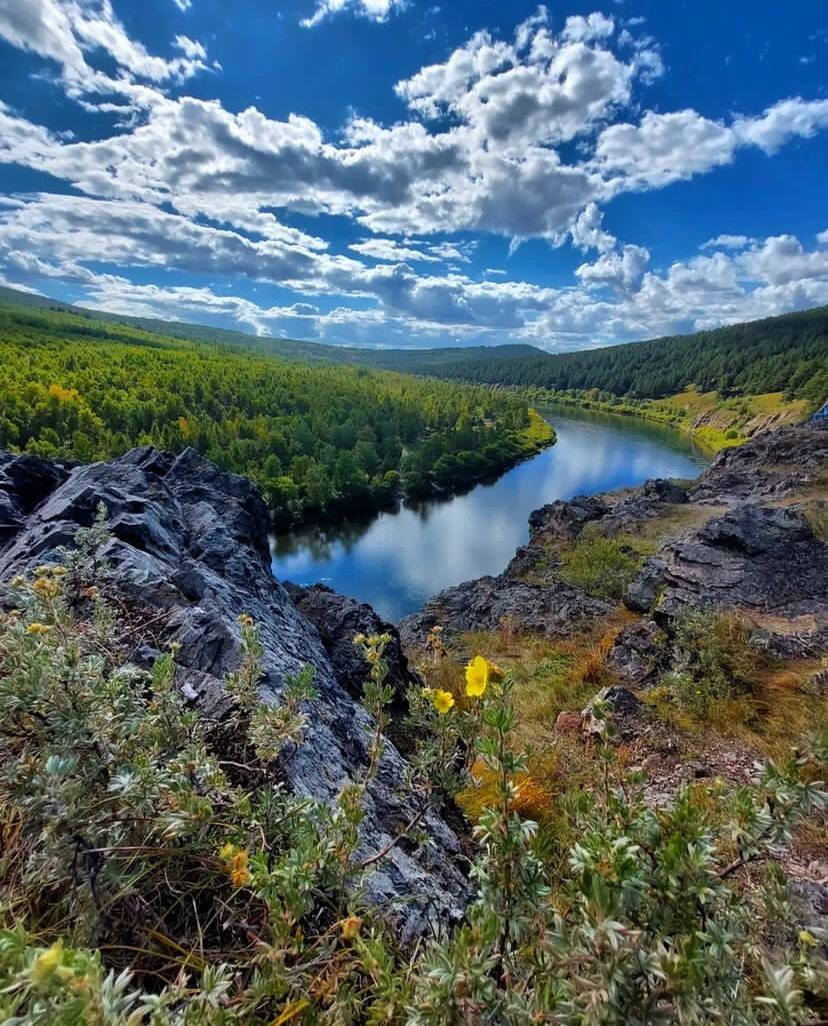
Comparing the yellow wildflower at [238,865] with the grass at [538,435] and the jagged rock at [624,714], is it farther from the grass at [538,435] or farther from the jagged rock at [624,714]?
the grass at [538,435]

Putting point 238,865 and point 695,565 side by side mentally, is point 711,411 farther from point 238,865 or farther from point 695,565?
point 238,865

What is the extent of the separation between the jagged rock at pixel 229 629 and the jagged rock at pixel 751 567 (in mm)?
6891

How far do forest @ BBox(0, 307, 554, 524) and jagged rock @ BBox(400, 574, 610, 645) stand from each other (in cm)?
2176

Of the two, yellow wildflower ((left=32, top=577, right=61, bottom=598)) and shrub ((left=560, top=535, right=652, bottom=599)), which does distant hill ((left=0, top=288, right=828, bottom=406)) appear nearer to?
shrub ((left=560, top=535, right=652, bottom=599))

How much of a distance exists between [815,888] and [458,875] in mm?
1806

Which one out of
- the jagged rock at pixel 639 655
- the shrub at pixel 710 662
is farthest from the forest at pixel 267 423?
the shrub at pixel 710 662

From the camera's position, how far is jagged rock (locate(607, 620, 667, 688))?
7.54 metres

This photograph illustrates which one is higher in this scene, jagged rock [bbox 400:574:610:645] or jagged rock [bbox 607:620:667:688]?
jagged rock [bbox 607:620:667:688]

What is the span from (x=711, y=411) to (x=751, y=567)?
9046cm

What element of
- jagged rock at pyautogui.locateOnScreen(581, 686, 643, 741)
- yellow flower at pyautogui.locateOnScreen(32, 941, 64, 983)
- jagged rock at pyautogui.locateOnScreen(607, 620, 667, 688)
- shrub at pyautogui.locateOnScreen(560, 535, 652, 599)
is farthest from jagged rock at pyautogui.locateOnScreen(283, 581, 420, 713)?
shrub at pyautogui.locateOnScreen(560, 535, 652, 599)

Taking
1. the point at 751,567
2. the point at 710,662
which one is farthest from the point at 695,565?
the point at 710,662

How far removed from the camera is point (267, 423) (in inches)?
2267

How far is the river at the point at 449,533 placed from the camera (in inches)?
1107

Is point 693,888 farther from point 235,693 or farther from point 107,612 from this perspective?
point 107,612
